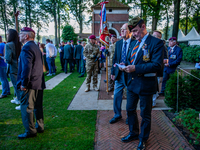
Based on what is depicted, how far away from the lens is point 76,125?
3812mm

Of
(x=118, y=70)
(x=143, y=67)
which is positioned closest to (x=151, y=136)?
(x=118, y=70)

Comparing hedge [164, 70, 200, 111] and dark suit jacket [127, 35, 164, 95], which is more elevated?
dark suit jacket [127, 35, 164, 95]

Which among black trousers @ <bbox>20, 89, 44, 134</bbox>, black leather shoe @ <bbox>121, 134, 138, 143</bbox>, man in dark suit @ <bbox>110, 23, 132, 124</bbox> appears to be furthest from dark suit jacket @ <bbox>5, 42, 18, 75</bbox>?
black leather shoe @ <bbox>121, 134, 138, 143</bbox>

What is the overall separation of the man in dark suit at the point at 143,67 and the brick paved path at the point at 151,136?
37 cm

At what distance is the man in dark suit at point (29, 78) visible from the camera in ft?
9.94

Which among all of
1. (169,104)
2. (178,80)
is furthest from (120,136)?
(178,80)

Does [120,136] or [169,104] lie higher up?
[169,104]

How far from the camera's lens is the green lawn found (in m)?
3.05

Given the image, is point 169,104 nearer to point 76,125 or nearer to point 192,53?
point 76,125

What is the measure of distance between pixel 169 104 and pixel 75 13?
4583cm

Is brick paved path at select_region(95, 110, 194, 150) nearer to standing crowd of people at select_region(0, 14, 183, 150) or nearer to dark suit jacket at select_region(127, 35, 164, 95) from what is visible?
standing crowd of people at select_region(0, 14, 183, 150)

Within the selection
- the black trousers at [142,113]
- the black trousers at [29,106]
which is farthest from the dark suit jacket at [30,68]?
the black trousers at [142,113]

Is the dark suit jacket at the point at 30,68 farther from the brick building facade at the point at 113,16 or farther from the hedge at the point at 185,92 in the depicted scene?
the brick building facade at the point at 113,16

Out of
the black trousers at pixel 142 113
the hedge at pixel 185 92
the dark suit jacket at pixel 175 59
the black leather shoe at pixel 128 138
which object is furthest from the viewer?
the dark suit jacket at pixel 175 59
